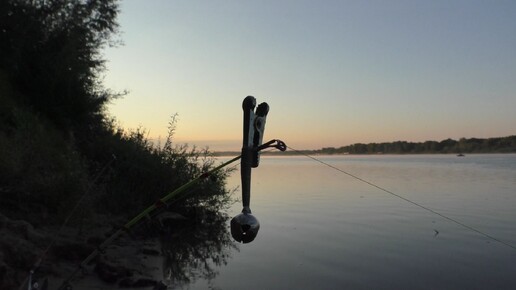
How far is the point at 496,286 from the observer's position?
390 inches

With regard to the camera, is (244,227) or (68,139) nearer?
(244,227)

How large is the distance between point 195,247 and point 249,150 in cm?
1083

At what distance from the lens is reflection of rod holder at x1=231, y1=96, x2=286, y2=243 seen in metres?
3.96

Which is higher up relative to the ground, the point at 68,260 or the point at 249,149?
the point at 249,149

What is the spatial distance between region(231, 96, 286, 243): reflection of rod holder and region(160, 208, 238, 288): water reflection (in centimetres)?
637

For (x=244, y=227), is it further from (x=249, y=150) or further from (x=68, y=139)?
(x=68, y=139)

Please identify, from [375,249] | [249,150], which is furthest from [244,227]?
[375,249]

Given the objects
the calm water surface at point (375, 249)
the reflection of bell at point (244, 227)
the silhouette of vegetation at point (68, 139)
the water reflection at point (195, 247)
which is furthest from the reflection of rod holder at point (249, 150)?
the silhouette of vegetation at point (68, 139)

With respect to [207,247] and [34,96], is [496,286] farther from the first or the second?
[34,96]

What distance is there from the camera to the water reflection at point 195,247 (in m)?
11.0

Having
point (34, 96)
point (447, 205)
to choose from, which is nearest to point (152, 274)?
point (34, 96)

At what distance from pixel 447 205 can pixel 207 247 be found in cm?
1433

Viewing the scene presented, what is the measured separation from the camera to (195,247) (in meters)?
14.2

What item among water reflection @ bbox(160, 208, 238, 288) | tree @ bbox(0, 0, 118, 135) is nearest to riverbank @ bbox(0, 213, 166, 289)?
water reflection @ bbox(160, 208, 238, 288)
